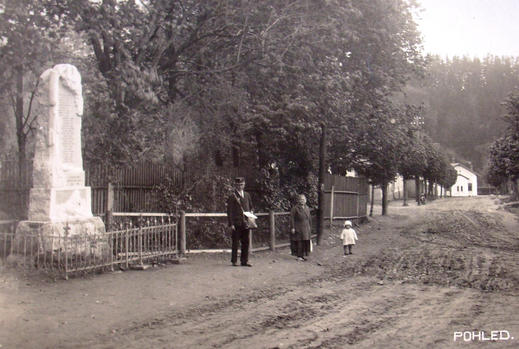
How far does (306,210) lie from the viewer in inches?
535

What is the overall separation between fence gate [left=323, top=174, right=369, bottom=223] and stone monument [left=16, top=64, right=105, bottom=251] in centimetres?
1159

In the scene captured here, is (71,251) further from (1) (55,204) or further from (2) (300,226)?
(2) (300,226)

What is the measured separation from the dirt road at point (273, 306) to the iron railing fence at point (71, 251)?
40 centimetres

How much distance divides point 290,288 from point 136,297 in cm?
285

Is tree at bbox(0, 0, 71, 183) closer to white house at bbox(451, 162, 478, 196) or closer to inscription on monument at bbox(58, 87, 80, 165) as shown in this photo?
inscription on monument at bbox(58, 87, 80, 165)

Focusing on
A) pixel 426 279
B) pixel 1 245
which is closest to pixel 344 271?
pixel 426 279

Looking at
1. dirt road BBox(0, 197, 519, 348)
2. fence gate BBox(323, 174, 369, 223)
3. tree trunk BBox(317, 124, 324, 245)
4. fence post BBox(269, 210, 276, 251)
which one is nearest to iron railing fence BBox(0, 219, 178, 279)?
dirt road BBox(0, 197, 519, 348)

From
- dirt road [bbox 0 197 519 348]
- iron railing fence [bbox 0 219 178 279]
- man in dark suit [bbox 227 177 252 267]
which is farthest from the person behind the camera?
man in dark suit [bbox 227 177 252 267]

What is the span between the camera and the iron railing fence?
923 cm

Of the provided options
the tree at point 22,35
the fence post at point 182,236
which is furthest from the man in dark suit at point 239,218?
the tree at point 22,35

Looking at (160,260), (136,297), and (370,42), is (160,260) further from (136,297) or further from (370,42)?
(370,42)

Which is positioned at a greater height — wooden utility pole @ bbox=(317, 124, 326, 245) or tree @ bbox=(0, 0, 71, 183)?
tree @ bbox=(0, 0, 71, 183)

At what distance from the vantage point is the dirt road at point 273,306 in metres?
5.93

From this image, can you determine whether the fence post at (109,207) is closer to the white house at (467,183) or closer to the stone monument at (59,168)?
the stone monument at (59,168)
